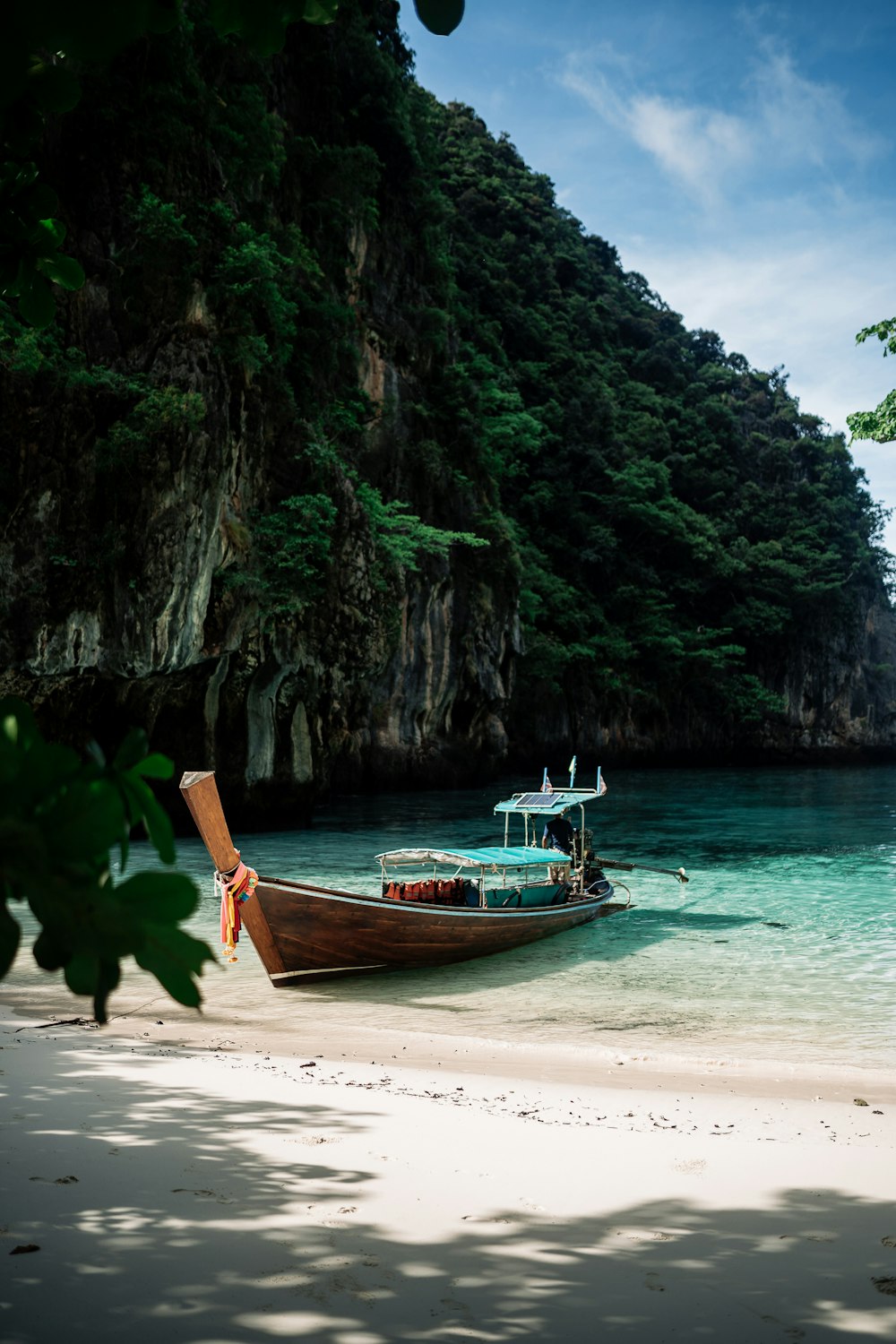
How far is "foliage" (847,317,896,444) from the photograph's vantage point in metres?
15.5

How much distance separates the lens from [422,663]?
101 feet

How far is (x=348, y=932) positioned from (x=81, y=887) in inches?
321

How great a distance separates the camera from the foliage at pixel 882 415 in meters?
15.5

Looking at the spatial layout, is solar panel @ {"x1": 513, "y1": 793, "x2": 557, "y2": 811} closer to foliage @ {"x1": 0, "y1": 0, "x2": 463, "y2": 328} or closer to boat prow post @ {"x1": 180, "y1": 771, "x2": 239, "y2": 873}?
boat prow post @ {"x1": 180, "y1": 771, "x2": 239, "y2": 873}

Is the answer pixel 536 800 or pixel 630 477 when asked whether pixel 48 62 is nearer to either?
pixel 536 800

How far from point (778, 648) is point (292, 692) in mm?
35445

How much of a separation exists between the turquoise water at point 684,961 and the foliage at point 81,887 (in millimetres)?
283

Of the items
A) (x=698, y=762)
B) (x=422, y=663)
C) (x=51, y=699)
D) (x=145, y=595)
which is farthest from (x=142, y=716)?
(x=698, y=762)

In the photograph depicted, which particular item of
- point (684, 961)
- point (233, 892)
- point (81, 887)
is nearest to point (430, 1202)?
point (81, 887)

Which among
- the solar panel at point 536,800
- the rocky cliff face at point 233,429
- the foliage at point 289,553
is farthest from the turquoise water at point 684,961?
the foliage at point 289,553

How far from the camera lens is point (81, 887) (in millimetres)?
1052

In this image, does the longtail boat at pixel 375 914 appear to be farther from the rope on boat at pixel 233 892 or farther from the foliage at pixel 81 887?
the foliage at pixel 81 887

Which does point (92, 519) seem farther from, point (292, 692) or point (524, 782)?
point (524, 782)

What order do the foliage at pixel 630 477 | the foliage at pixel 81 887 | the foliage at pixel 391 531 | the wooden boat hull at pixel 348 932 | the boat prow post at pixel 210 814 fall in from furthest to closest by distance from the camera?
the foliage at pixel 630 477 < the foliage at pixel 391 531 < the wooden boat hull at pixel 348 932 < the boat prow post at pixel 210 814 < the foliage at pixel 81 887
